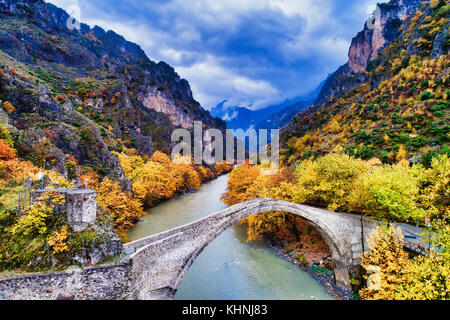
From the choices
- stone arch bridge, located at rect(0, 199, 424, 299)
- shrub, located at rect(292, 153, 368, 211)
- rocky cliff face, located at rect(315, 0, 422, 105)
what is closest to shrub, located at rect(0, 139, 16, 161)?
stone arch bridge, located at rect(0, 199, 424, 299)

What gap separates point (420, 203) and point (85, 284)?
64.1ft

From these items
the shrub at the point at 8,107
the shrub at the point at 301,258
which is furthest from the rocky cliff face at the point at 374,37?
the shrub at the point at 8,107

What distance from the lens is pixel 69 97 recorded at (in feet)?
140

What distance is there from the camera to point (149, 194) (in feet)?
97.1

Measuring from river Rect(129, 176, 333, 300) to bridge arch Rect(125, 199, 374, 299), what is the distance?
3059mm

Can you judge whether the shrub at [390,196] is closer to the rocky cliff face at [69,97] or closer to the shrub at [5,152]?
the shrub at [5,152]

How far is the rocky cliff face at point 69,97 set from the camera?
22672 mm

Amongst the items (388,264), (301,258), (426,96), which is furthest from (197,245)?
(426,96)

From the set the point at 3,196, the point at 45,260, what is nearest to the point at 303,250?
the point at 45,260

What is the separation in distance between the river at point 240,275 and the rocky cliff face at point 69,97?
465 inches

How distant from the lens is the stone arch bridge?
780 centimetres

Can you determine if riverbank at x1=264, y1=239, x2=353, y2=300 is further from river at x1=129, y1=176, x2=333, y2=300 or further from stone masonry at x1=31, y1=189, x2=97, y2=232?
stone masonry at x1=31, y1=189, x2=97, y2=232

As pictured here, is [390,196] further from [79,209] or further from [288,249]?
[79,209]

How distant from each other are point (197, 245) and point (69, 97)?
151 ft
